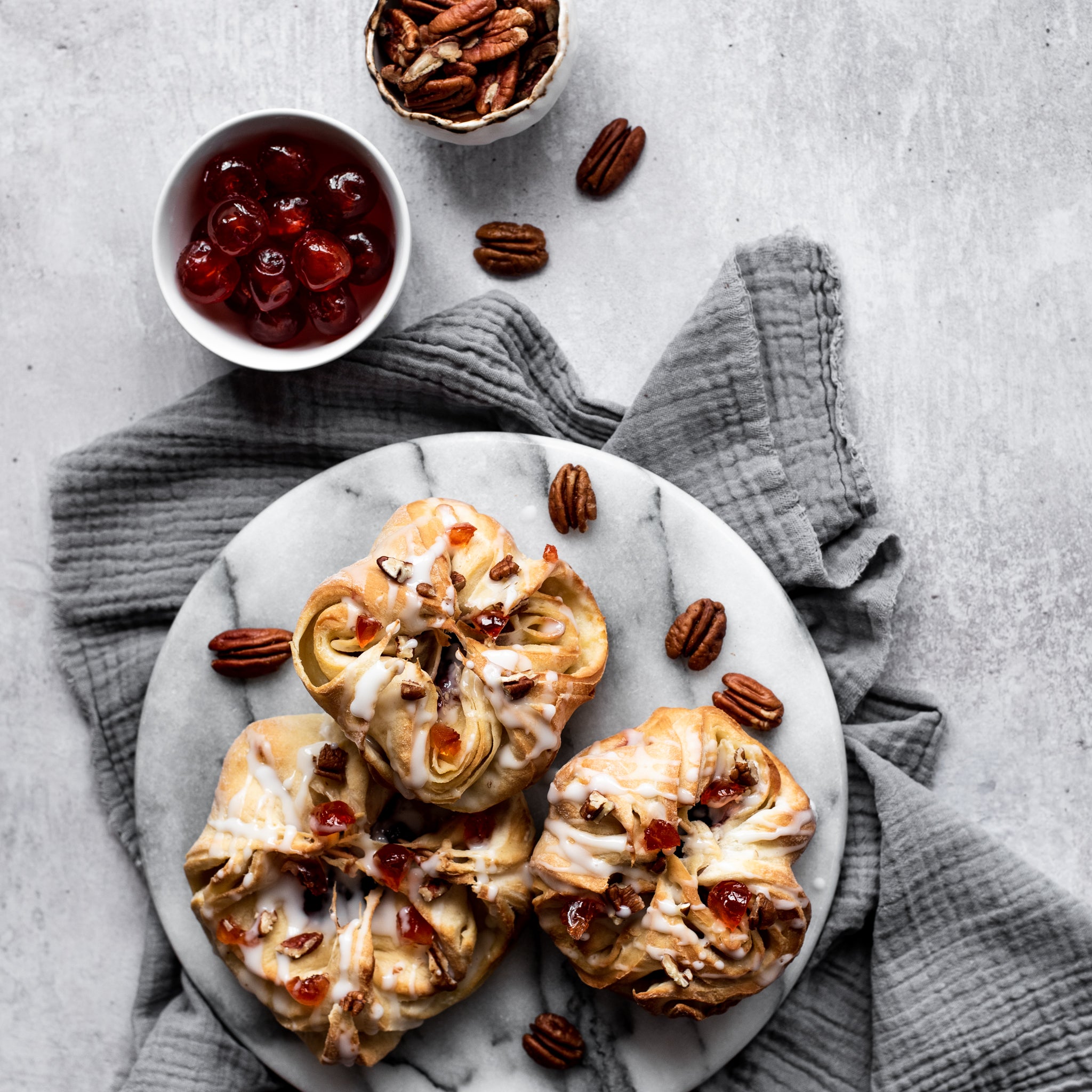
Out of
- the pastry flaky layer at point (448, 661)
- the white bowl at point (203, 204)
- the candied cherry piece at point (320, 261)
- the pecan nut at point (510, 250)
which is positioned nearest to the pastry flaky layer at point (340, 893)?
the pastry flaky layer at point (448, 661)

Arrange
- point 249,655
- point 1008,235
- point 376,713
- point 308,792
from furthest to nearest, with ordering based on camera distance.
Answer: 1. point 1008,235
2. point 249,655
3. point 308,792
4. point 376,713

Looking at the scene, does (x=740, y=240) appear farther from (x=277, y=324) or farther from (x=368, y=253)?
(x=277, y=324)

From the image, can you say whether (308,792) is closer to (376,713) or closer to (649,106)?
(376,713)

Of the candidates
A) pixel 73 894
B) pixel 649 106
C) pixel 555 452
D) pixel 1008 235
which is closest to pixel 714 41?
pixel 649 106

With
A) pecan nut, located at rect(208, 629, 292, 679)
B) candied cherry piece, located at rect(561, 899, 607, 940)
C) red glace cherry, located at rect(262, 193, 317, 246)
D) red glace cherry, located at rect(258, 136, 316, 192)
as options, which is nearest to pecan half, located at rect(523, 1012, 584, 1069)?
candied cherry piece, located at rect(561, 899, 607, 940)

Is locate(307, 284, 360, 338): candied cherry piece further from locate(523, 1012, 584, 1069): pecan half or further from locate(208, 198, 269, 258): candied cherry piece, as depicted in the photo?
locate(523, 1012, 584, 1069): pecan half
